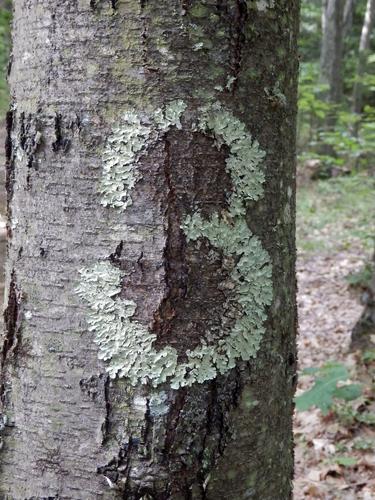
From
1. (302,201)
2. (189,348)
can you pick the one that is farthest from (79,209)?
(302,201)

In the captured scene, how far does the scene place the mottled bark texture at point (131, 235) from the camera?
975 millimetres

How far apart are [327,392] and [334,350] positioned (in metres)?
1.84

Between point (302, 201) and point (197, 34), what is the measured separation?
12.4m

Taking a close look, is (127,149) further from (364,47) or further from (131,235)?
(364,47)

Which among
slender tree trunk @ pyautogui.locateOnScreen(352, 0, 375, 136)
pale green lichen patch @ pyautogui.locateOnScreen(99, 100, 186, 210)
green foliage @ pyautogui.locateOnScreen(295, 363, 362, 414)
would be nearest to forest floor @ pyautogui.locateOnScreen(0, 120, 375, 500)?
green foliage @ pyautogui.locateOnScreen(295, 363, 362, 414)

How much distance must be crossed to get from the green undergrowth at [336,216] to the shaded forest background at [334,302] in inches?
0.8

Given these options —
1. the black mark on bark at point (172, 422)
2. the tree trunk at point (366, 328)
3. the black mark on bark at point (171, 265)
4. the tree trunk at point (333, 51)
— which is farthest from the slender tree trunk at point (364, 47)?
the black mark on bark at point (172, 422)

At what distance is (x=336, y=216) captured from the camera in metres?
11.5

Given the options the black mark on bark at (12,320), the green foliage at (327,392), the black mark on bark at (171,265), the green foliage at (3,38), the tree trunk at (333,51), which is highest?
the tree trunk at (333,51)

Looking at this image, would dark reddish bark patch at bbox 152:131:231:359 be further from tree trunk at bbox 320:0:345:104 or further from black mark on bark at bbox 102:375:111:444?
tree trunk at bbox 320:0:345:104

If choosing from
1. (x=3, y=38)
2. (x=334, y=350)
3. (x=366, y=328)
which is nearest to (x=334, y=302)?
(x=334, y=350)

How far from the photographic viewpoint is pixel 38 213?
1.05 m

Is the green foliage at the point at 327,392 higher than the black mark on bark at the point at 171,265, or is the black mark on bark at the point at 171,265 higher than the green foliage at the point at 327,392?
the black mark on bark at the point at 171,265

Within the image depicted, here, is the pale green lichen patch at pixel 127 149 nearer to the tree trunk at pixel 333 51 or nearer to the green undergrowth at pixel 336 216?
the green undergrowth at pixel 336 216
